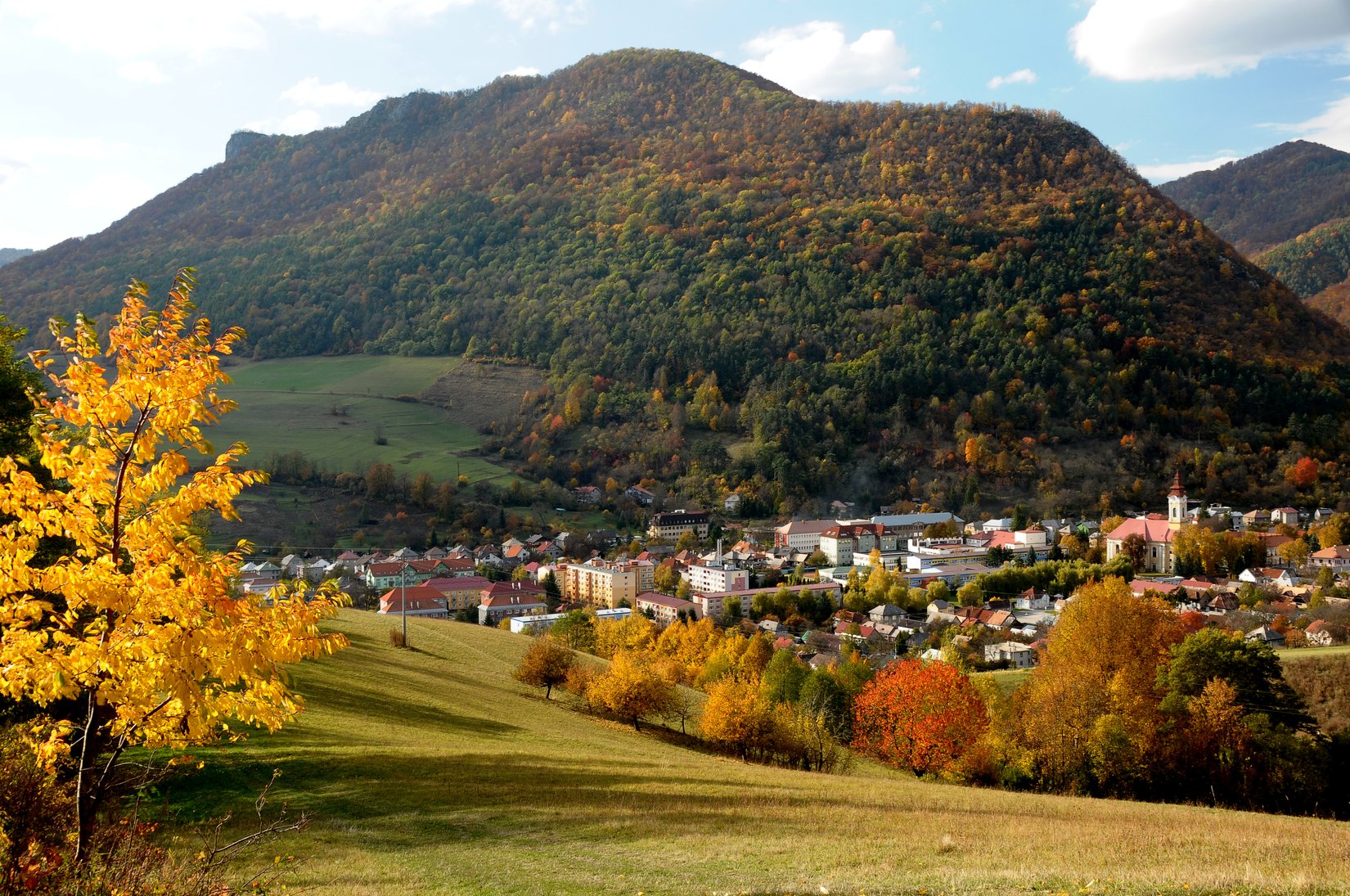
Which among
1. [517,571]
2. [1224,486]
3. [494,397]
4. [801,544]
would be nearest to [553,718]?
[517,571]

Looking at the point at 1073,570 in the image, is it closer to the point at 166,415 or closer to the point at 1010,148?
the point at 166,415

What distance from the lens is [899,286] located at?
126500 millimetres

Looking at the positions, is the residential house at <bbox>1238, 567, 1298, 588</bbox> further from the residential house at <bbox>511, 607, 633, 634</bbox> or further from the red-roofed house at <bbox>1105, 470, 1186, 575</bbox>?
the residential house at <bbox>511, 607, 633, 634</bbox>

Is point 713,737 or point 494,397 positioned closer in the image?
point 713,737

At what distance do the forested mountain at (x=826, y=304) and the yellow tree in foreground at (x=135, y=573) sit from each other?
285ft

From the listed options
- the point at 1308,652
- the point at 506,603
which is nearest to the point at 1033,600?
the point at 1308,652

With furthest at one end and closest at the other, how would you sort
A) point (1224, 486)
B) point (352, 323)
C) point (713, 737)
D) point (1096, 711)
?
1. point (352, 323)
2. point (1224, 486)
3. point (713, 737)
4. point (1096, 711)

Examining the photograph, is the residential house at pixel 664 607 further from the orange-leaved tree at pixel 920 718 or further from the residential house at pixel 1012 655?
the orange-leaved tree at pixel 920 718

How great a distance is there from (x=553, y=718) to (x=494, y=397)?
322 ft

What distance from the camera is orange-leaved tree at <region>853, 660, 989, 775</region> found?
1058 inches

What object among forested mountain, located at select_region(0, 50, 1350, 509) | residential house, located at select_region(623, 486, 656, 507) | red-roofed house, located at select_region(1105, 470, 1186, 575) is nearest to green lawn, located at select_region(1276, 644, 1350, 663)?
red-roofed house, located at select_region(1105, 470, 1186, 575)

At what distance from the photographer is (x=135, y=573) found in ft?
19.0

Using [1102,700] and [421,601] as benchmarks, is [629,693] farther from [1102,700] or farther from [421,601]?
[421,601]

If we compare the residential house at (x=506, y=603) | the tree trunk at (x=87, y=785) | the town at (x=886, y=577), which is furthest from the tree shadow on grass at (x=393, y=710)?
the residential house at (x=506, y=603)
